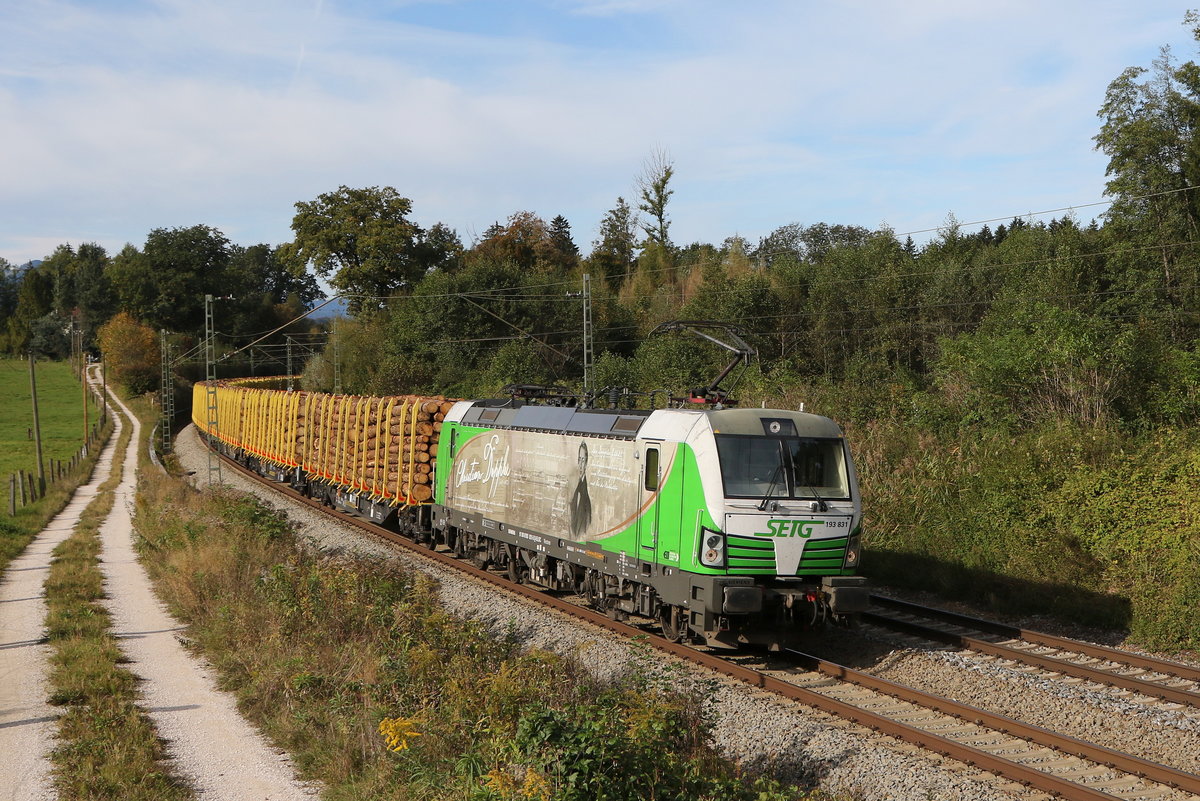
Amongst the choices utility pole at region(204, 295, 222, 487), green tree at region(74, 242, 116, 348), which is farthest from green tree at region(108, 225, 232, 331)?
utility pole at region(204, 295, 222, 487)

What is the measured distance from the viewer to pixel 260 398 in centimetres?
3822

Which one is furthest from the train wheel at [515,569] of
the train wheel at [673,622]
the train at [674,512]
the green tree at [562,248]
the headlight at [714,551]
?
the green tree at [562,248]

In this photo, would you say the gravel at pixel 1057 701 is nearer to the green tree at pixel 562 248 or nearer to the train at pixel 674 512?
the train at pixel 674 512

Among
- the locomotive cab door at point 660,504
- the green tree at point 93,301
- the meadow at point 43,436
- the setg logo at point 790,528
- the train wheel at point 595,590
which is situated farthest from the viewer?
the green tree at point 93,301

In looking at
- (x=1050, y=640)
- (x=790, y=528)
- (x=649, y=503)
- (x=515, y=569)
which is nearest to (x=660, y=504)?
(x=649, y=503)

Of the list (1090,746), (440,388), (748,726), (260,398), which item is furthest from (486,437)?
(440,388)

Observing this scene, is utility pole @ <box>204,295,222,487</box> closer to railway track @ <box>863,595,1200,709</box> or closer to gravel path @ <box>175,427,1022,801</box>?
gravel path @ <box>175,427,1022,801</box>

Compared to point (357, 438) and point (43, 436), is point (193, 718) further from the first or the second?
point (43, 436)

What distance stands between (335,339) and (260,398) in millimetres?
16454

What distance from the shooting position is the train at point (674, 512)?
39.4 feet

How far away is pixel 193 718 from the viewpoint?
405 inches

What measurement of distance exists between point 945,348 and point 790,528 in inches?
640

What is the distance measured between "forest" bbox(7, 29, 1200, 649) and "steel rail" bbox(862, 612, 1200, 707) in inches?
81.5

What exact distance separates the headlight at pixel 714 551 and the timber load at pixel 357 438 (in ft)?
36.4
